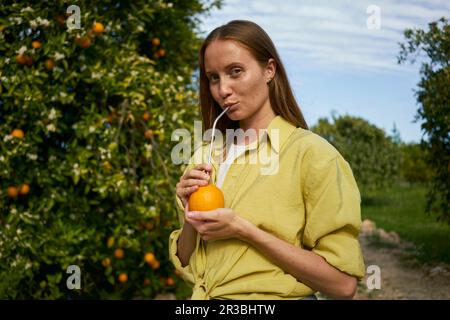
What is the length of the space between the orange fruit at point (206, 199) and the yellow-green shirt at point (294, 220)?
0.05m

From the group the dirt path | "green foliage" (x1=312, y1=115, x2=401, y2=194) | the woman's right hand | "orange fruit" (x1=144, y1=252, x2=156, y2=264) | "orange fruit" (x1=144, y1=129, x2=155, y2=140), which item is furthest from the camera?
"green foliage" (x1=312, y1=115, x2=401, y2=194)

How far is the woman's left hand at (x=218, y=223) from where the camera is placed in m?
1.41

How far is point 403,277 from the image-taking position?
542 centimetres

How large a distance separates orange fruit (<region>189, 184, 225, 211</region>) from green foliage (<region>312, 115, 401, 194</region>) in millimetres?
10116

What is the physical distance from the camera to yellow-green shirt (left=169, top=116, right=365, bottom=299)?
145cm

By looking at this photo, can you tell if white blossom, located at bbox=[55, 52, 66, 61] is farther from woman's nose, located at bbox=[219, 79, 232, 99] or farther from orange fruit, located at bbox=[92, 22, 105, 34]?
woman's nose, located at bbox=[219, 79, 232, 99]

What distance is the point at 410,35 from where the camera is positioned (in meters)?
5.05

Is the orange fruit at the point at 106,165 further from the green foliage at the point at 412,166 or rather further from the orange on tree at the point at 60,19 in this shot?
the green foliage at the point at 412,166

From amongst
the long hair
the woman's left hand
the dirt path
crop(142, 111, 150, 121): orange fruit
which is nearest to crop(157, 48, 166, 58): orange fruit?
crop(142, 111, 150, 121): orange fruit

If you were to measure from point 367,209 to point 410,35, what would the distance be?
5985 mm

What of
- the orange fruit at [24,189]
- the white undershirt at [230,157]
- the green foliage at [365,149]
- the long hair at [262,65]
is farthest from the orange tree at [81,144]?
the green foliage at [365,149]
